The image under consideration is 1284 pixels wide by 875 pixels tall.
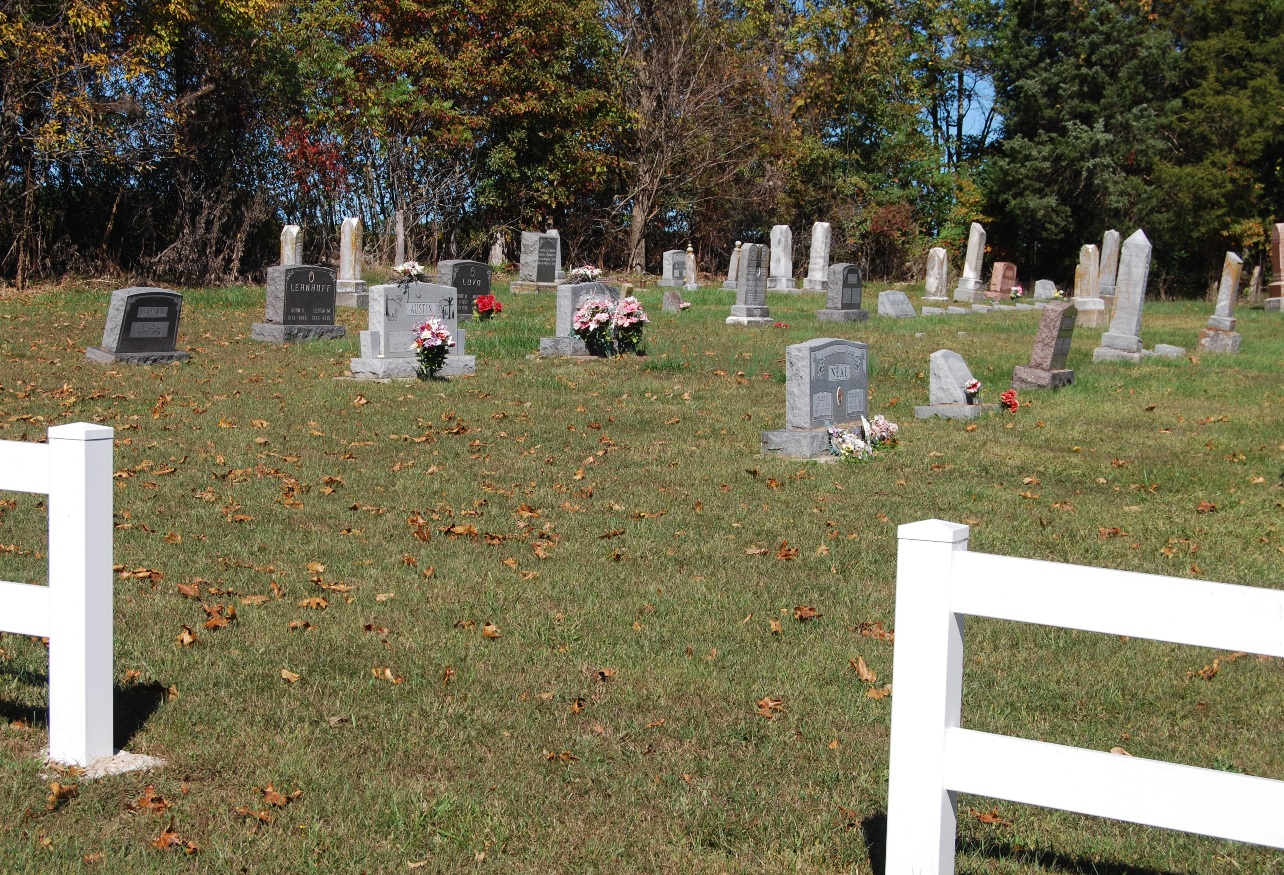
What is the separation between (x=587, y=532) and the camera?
25.2 feet

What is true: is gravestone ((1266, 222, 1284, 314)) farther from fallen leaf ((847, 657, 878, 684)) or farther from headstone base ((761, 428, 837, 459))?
fallen leaf ((847, 657, 878, 684))

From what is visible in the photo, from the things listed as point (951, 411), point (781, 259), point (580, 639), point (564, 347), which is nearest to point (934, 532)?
point (580, 639)

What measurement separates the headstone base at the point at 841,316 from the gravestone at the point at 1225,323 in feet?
20.9

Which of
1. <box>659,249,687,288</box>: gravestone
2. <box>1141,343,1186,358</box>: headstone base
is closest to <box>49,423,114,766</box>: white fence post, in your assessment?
<box>1141,343,1186,358</box>: headstone base

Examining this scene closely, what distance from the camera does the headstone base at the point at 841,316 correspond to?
77.3ft

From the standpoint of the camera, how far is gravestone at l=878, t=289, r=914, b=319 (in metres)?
25.5

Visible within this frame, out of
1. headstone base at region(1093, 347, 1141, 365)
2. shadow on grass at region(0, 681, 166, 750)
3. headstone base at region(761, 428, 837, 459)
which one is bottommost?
shadow on grass at region(0, 681, 166, 750)

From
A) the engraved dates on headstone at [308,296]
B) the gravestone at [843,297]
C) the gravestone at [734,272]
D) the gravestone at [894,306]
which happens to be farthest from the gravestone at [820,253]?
the engraved dates on headstone at [308,296]

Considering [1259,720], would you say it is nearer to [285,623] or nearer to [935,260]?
[285,623]

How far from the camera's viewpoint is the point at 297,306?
18875 millimetres

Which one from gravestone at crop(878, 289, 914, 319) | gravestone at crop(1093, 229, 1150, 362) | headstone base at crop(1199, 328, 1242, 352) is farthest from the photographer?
gravestone at crop(878, 289, 914, 319)

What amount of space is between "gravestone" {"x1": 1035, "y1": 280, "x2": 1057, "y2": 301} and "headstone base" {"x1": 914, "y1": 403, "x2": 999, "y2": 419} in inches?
848

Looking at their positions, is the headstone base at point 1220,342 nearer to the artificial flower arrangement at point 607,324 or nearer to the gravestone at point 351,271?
the artificial flower arrangement at point 607,324

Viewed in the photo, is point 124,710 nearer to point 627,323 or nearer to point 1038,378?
point 627,323
